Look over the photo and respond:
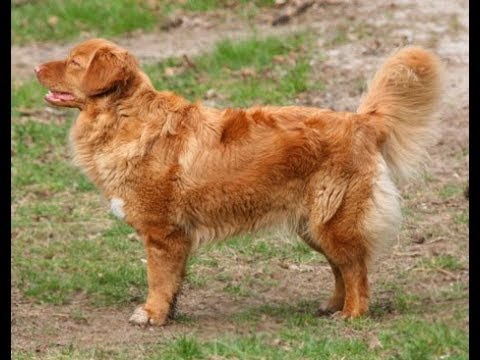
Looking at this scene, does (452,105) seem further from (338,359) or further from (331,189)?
(338,359)

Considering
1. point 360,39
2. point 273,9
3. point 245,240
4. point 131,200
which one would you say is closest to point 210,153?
point 131,200

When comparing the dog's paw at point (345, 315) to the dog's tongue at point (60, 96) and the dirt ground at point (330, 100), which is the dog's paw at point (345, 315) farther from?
the dog's tongue at point (60, 96)

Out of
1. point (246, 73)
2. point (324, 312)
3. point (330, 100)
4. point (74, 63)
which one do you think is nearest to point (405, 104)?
point (324, 312)

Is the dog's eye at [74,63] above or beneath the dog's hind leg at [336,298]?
above

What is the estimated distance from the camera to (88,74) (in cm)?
725

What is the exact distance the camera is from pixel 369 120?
284 inches

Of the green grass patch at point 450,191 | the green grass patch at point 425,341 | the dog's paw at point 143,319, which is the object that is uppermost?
the green grass patch at point 425,341

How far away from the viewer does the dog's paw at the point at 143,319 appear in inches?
283

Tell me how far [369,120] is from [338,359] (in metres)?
1.71

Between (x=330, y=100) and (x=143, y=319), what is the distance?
5.20 metres

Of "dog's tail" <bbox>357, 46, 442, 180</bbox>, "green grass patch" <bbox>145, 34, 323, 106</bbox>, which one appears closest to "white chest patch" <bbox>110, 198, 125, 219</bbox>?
"dog's tail" <bbox>357, 46, 442, 180</bbox>

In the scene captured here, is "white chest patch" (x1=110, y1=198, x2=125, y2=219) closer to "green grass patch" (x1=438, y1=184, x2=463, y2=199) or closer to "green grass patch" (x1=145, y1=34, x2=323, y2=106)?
"green grass patch" (x1=438, y1=184, x2=463, y2=199)

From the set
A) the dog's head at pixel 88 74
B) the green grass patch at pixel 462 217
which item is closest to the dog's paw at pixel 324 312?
the dog's head at pixel 88 74

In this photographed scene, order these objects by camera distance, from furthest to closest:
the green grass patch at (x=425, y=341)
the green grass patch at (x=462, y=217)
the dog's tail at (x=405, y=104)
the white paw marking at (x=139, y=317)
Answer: the green grass patch at (x=462, y=217) < the dog's tail at (x=405, y=104) < the white paw marking at (x=139, y=317) < the green grass patch at (x=425, y=341)
